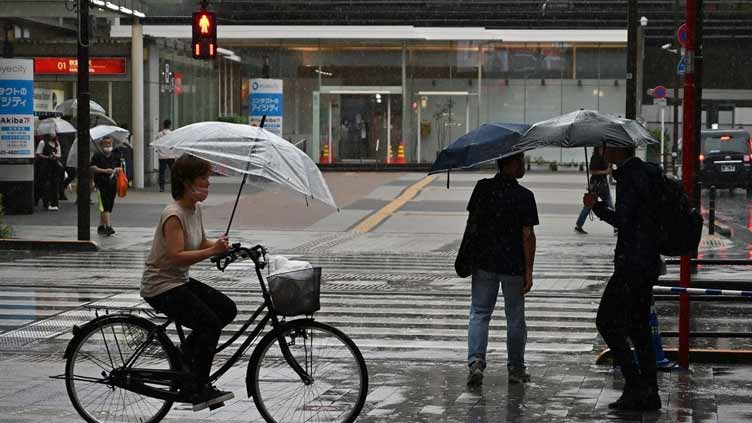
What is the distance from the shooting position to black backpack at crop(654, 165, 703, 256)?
28.7ft

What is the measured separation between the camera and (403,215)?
28750 millimetres

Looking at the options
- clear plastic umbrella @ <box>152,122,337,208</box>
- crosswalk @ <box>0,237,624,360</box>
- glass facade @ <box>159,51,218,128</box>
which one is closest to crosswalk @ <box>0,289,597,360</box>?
crosswalk @ <box>0,237,624,360</box>

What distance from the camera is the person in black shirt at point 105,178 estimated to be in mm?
23484

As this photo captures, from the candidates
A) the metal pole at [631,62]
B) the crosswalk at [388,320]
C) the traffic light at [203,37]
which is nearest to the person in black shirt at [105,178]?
the traffic light at [203,37]

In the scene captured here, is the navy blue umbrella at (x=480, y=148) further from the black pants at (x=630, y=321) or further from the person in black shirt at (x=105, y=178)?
the person in black shirt at (x=105, y=178)

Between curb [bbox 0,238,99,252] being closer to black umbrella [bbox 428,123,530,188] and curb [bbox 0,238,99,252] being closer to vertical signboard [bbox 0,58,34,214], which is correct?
vertical signboard [bbox 0,58,34,214]

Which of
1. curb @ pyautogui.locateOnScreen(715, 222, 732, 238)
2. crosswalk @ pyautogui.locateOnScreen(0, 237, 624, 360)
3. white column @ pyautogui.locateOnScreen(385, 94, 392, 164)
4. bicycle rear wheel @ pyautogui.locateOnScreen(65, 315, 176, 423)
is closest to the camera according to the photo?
bicycle rear wheel @ pyautogui.locateOnScreen(65, 315, 176, 423)

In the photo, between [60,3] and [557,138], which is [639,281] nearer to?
[557,138]

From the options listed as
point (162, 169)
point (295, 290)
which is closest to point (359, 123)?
point (162, 169)

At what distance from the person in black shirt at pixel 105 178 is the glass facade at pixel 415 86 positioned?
2711 cm

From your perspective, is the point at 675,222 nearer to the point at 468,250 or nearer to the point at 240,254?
the point at 468,250

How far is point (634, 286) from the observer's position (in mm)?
8742

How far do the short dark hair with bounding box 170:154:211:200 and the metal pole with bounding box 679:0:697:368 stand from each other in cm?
402

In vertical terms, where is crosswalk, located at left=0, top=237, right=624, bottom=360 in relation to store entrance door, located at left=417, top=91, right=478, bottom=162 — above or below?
below
